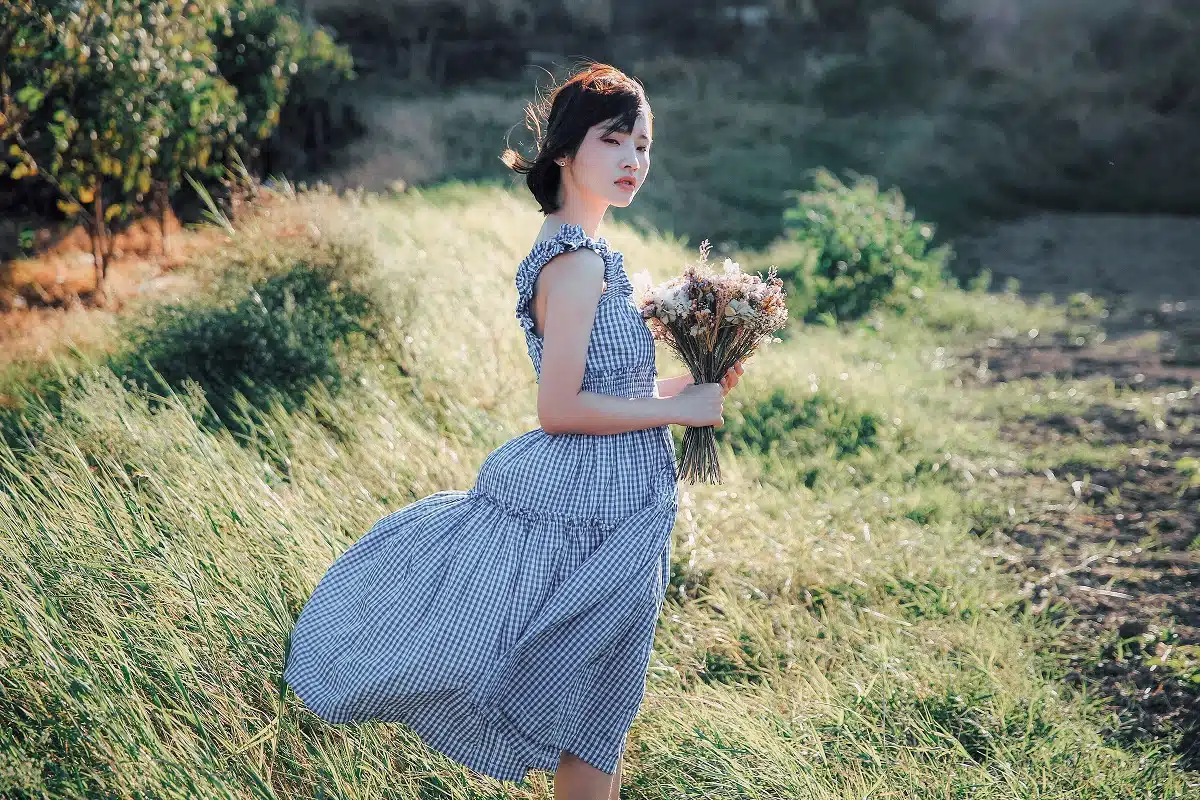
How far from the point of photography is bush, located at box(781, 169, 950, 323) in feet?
28.0

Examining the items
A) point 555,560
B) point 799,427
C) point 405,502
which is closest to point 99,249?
point 405,502

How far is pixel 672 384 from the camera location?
246 cm

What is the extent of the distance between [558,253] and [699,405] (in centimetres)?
44

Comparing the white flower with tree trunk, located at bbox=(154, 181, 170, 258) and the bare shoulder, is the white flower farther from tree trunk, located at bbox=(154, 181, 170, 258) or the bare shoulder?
tree trunk, located at bbox=(154, 181, 170, 258)

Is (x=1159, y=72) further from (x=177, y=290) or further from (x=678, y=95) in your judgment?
(x=177, y=290)

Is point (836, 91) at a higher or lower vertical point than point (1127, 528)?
higher

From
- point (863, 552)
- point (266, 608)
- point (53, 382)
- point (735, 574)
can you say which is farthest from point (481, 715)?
point (53, 382)

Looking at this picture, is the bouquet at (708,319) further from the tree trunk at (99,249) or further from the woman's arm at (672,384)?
the tree trunk at (99,249)

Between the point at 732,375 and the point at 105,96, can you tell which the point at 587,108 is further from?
the point at 105,96

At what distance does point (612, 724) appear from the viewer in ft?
6.88

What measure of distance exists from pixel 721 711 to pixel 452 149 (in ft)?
37.7

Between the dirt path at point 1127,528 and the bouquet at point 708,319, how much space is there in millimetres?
1641

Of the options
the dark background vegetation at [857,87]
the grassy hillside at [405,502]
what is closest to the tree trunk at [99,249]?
the grassy hillside at [405,502]

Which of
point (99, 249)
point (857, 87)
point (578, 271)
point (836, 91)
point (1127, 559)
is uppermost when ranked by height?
point (857, 87)
